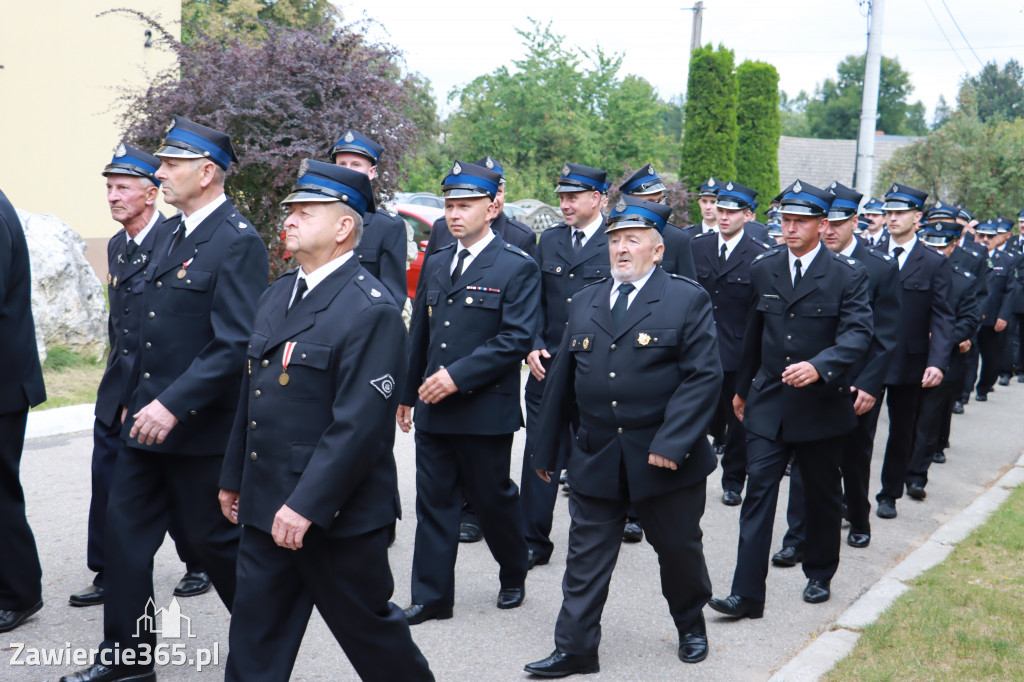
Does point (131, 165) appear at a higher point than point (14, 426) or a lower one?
higher

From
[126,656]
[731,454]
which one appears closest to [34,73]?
[731,454]

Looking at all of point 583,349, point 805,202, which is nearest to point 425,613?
point 583,349

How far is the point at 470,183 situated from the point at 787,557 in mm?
3195

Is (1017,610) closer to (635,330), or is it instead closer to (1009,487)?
(635,330)

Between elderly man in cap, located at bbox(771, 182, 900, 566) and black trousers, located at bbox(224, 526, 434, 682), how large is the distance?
11.8 feet

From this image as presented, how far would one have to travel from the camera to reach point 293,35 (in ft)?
35.4

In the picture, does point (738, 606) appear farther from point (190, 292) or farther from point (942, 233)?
point (942, 233)

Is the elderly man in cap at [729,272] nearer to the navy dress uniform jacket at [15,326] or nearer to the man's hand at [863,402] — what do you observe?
the man's hand at [863,402]

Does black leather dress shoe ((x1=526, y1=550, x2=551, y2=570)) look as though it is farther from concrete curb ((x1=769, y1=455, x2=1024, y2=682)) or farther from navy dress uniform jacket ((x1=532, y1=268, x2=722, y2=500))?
concrete curb ((x1=769, y1=455, x2=1024, y2=682))

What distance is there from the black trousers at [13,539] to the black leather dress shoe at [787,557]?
172 inches

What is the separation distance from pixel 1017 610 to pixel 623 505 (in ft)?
8.36

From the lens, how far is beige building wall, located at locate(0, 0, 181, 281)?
15422 millimetres

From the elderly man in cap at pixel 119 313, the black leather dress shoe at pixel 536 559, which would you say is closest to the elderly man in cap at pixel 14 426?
the elderly man in cap at pixel 119 313

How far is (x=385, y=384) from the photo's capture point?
3457 millimetres
